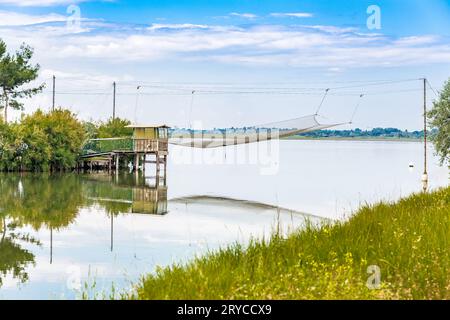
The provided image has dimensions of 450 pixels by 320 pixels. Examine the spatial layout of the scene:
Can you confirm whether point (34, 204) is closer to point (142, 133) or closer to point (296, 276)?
point (296, 276)

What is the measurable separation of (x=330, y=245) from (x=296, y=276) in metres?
1.59

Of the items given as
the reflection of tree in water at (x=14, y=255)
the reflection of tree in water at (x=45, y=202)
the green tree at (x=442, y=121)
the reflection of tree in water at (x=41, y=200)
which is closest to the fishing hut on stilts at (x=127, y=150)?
the reflection of tree in water at (x=45, y=202)

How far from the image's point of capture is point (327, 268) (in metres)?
7.57

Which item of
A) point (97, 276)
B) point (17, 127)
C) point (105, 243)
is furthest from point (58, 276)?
point (17, 127)

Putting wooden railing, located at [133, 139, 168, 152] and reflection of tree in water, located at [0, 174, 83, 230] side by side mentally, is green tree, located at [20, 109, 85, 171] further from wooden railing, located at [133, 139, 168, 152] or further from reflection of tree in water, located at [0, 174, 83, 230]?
reflection of tree in water, located at [0, 174, 83, 230]

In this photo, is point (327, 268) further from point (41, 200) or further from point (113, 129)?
point (113, 129)

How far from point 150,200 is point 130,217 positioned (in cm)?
516

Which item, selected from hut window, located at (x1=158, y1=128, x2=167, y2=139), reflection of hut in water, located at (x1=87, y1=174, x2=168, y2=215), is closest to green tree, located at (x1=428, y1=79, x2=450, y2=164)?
reflection of hut in water, located at (x1=87, y1=174, x2=168, y2=215)

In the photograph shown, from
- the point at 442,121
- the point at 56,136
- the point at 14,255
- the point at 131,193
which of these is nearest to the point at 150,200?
the point at 131,193

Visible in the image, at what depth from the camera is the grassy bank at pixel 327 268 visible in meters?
6.55

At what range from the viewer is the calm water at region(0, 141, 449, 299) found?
11.7 meters

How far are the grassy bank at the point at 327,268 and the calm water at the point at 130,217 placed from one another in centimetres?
112

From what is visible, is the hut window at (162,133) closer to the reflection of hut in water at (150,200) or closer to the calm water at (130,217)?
the calm water at (130,217)

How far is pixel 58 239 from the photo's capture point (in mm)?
15148
